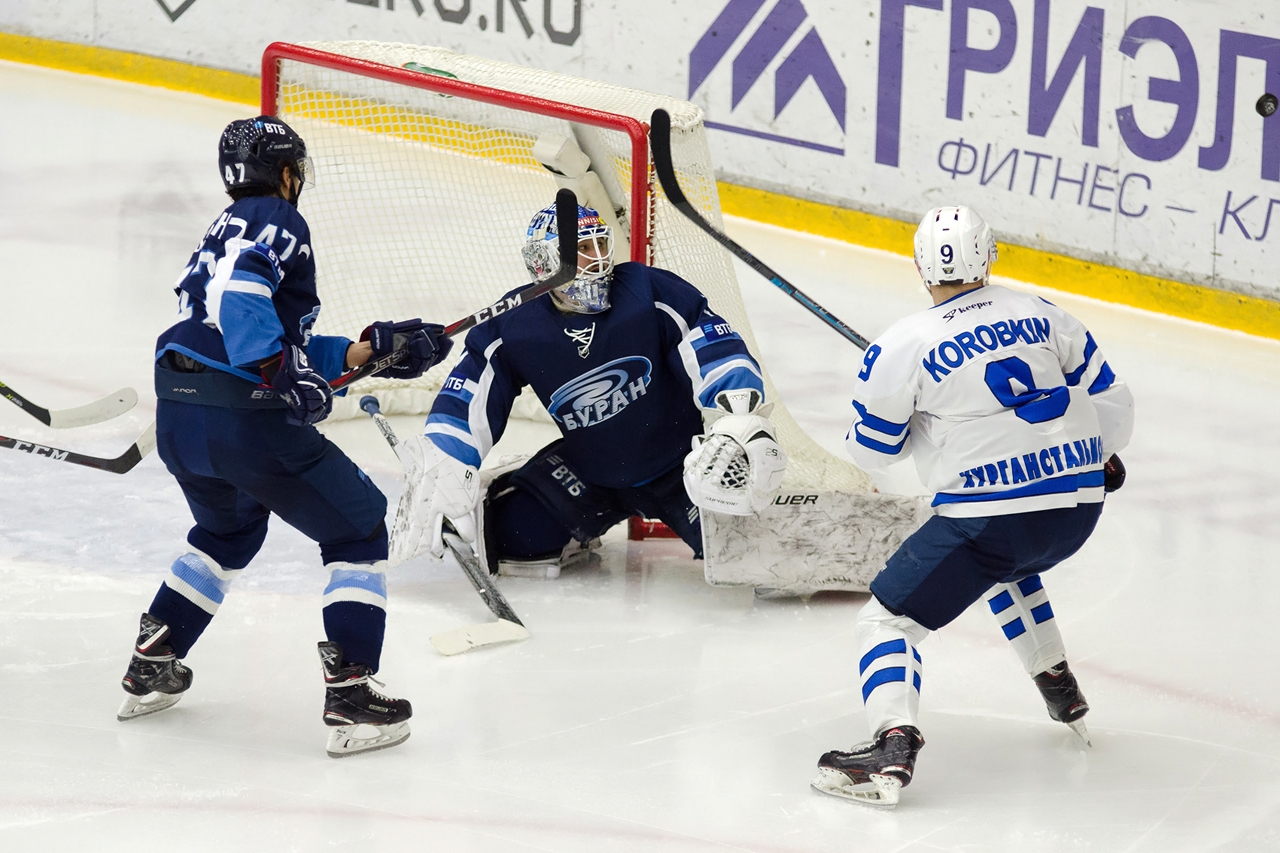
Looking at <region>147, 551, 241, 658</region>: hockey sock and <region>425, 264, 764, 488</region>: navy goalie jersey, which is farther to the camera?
<region>425, 264, 764, 488</region>: navy goalie jersey

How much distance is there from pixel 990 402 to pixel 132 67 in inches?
257

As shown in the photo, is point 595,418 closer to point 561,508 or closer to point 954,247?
point 561,508

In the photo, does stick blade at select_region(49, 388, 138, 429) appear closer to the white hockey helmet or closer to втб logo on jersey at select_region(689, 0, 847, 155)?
the white hockey helmet

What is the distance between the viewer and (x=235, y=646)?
3.49 m

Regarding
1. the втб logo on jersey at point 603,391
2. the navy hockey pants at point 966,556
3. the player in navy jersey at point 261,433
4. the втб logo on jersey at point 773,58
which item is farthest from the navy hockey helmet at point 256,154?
the втб logo on jersey at point 773,58

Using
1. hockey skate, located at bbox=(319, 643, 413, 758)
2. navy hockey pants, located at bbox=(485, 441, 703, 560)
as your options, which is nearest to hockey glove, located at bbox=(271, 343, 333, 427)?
hockey skate, located at bbox=(319, 643, 413, 758)

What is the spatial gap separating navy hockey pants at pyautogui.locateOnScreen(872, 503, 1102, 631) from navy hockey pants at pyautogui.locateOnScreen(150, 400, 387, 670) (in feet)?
2.85

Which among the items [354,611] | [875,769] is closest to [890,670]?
[875,769]

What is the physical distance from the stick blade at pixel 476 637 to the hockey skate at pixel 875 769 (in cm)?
85

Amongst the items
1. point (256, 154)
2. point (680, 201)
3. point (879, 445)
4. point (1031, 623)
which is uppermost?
point (256, 154)

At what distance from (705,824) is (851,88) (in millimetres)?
4085

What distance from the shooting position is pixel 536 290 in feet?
11.1

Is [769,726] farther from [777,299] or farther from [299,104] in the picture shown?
[777,299]

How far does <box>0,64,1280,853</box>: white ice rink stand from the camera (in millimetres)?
2816
